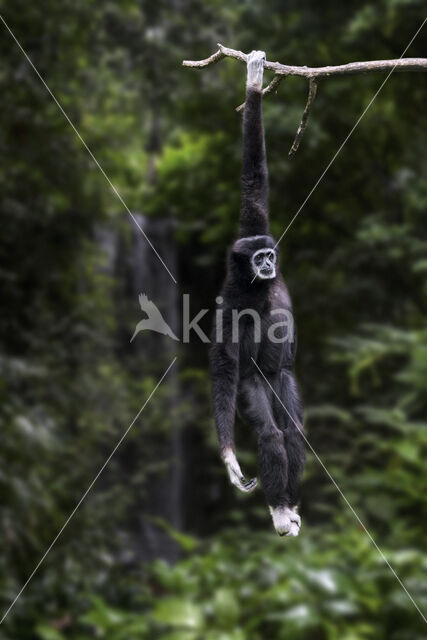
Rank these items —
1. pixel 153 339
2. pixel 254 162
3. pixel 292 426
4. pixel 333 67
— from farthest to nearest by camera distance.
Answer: pixel 153 339
pixel 254 162
pixel 333 67
pixel 292 426

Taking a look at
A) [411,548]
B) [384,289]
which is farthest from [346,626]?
[384,289]

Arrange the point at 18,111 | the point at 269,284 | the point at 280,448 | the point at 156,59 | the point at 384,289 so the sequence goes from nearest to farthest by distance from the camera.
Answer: the point at 280,448, the point at 269,284, the point at 18,111, the point at 156,59, the point at 384,289

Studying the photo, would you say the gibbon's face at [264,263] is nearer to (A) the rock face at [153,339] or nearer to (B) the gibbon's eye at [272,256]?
(B) the gibbon's eye at [272,256]

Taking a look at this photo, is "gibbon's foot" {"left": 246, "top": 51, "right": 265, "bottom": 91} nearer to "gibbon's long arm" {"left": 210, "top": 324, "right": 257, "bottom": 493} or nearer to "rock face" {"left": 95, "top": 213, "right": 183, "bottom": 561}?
"gibbon's long arm" {"left": 210, "top": 324, "right": 257, "bottom": 493}

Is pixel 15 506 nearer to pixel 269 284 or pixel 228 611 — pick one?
pixel 228 611

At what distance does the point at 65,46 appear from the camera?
9930 millimetres

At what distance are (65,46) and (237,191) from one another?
9.47ft

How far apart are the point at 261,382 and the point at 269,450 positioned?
225mm

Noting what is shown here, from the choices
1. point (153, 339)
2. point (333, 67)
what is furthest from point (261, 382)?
point (153, 339)

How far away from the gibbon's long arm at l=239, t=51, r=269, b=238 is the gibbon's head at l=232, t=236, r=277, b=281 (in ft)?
0.57

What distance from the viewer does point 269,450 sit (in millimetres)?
2076

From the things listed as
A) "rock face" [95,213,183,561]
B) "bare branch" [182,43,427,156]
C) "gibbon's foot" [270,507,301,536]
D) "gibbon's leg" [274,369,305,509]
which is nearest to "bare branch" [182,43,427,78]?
"bare branch" [182,43,427,156]

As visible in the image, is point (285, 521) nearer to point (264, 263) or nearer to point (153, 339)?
point (264, 263)

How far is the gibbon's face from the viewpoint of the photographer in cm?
220
